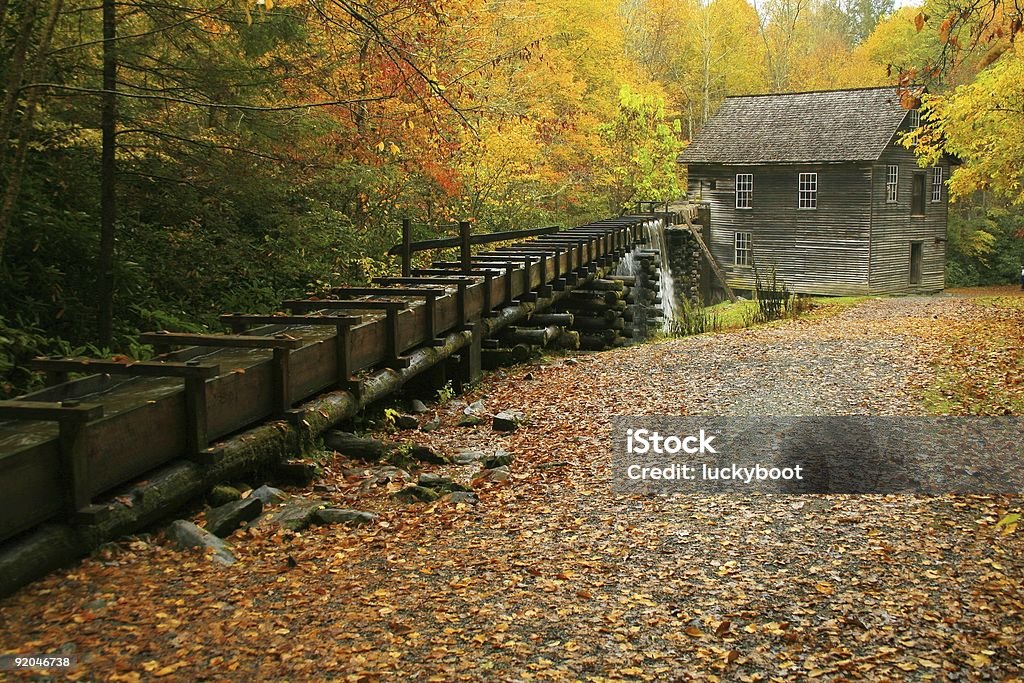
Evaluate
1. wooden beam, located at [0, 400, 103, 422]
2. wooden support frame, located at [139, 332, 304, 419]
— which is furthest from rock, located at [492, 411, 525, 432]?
wooden beam, located at [0, 400, 103, 422]

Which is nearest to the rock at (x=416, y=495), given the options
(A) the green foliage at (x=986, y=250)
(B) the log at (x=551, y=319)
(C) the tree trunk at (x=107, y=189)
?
(C) the tree trunk at (x=107, y=189)

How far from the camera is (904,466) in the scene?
816 centimetres

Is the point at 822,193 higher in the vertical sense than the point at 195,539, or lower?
higher

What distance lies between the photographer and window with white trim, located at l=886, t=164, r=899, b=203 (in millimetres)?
36781

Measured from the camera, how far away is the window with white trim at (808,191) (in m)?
37.0

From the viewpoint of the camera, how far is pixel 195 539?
5820mm

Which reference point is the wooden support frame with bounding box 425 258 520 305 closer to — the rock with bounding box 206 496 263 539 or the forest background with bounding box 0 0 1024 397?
the forest background with bounding box 0 0 1024 397

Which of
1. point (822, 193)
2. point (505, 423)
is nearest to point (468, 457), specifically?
point (505, 423)

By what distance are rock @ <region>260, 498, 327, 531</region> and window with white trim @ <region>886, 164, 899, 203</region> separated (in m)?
34.8

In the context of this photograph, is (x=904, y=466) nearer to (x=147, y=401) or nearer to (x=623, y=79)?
(x=147, y=401)

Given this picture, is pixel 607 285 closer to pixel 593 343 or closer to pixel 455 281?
pixel 593 343

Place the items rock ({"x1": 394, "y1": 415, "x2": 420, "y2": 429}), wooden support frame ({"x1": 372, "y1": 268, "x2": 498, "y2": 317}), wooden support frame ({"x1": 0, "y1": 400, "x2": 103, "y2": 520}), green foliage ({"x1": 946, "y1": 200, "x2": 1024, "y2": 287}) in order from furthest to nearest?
green foliage ({"x1": 946, "y1": 200, "x2": 1024, "y2": 287}), wooden support frame ({"x1": 372, "y1": 268, "x2": 498, "y2": 317}), rock ({"x1": 394, "y1": 415, "x2": 420, "y2": 429}), wooden support frame ({"x1": 0, "y1": 400, "x2": 103, "y2": 520})

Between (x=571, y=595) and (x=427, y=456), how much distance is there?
3.21 m

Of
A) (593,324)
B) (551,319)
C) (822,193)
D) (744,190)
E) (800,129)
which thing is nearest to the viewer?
(551,319)
